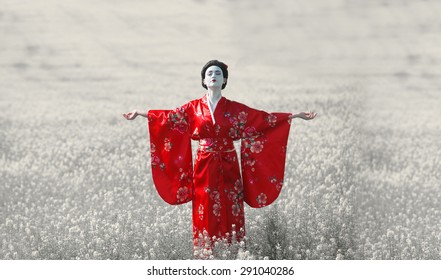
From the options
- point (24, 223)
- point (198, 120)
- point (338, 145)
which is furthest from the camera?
point (338, 145)

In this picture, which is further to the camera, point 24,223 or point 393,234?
point 24,223

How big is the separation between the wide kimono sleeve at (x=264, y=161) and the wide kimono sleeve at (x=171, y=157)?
669 mm

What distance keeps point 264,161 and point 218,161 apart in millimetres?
613

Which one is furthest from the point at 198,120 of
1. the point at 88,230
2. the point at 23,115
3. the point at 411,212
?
the point at 23,115

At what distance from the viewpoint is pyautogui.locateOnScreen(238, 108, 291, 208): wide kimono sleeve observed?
11.1m

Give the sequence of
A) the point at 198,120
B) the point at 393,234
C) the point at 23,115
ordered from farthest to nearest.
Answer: the point at 23,115 < the point at 393,234 < the point at 198,120

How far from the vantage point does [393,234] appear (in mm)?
12148

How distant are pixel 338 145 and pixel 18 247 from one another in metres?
5.90

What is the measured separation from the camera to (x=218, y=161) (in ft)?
35.6

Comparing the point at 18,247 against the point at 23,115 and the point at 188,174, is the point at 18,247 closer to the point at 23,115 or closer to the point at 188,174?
the point at 188,174

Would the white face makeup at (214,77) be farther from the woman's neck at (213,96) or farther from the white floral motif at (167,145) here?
the white floral motif at (167,145)

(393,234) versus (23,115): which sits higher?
(23,115)

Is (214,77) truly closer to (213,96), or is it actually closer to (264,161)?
(213,96)

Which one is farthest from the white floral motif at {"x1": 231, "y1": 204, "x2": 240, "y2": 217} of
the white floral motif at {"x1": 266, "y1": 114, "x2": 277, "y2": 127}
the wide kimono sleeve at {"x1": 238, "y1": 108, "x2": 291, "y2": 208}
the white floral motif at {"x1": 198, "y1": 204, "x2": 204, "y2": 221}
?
the white floral motif at {"x1": 266, "y1": 114, "x2": 277, "y2": 127}
